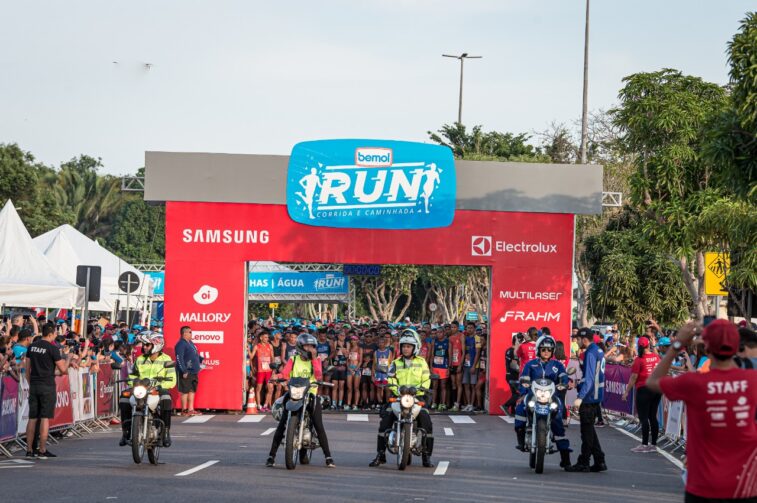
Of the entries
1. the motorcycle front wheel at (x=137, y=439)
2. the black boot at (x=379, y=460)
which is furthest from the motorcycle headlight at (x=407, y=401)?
the motorcycle front wheel at (x=137, y=439)

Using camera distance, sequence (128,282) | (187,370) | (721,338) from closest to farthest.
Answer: (721,338)
(187,370)
(128,282)

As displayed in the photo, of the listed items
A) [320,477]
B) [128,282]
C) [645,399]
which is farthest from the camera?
[128,282]

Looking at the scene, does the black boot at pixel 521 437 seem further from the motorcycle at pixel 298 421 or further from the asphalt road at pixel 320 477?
the motorcycle at pixel 298 421

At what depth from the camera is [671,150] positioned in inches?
1083

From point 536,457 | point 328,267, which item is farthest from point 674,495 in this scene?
point 328,267

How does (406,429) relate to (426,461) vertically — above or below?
above

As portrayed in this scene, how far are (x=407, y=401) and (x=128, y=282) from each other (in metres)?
14.6

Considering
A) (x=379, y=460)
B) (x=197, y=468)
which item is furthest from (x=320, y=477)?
(x=197, y=468)

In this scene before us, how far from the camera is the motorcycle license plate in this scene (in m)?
15.5

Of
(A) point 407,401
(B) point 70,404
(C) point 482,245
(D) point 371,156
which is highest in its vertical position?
(D) point 371,156

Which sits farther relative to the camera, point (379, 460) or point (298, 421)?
point (379, 460)

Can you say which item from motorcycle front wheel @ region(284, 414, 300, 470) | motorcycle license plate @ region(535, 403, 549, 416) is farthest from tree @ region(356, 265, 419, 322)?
motorcycle license plate @ region(535, 403, 549, 416)

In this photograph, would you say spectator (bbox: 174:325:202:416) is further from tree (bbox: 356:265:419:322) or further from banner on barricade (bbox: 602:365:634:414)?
tree (bbox: 356:265:419:322)

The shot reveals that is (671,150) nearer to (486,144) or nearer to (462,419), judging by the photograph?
(462,419)
